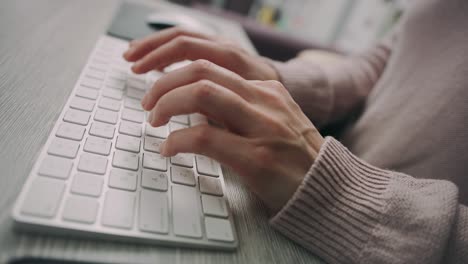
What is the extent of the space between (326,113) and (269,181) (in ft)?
1.07

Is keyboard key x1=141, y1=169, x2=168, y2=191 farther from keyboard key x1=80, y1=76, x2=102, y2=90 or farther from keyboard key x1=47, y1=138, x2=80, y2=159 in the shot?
keyboard key x1=80, y1=76, x2=102, y2=90

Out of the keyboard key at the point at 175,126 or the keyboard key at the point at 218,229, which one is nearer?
the keyboard key at the point at 218,229

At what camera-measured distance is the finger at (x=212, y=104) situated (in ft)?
1.10

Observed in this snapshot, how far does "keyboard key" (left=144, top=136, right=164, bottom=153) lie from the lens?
0.35m

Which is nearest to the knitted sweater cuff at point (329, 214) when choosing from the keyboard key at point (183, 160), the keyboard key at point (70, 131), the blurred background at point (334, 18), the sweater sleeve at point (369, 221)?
the sweater sleeve at point (369, 221)

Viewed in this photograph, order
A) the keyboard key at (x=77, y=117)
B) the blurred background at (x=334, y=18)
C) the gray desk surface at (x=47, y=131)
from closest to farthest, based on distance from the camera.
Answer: the gray desk surface at (x=47, y=131)
the keyboard key at (x=77, y=117)
the blurred background at (x=334, y=18)

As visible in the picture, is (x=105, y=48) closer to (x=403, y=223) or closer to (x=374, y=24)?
(x=403, y=223)

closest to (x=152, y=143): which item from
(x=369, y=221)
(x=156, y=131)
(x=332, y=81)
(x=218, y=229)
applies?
(x=156, y=131)

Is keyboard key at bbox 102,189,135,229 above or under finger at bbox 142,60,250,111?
under

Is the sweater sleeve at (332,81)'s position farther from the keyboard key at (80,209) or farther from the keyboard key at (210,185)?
the keyboard key at (80,209)

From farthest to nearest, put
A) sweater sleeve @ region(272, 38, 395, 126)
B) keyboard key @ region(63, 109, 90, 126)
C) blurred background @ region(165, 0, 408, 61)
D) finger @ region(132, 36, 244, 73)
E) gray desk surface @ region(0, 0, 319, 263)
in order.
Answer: blurred background @ region(165, 0, 408, 61)
sweater sleeve @ region(272, 38, 395, 126)
finger @ region(132, 36, 244, 73)
keyboard key @ region(63, 109, 90, 126)
gray desk surface @ region(0, 0, 319, 263)

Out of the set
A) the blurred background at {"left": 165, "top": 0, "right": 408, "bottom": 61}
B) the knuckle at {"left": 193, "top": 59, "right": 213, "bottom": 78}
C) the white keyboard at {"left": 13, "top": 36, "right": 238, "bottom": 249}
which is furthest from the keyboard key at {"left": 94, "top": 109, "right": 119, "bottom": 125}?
the blurred background at {"left": 165, "top": 0, "right": 408, "bottom": 61}

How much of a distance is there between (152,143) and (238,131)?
9 centimetres

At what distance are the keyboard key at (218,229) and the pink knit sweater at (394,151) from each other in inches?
2.1
